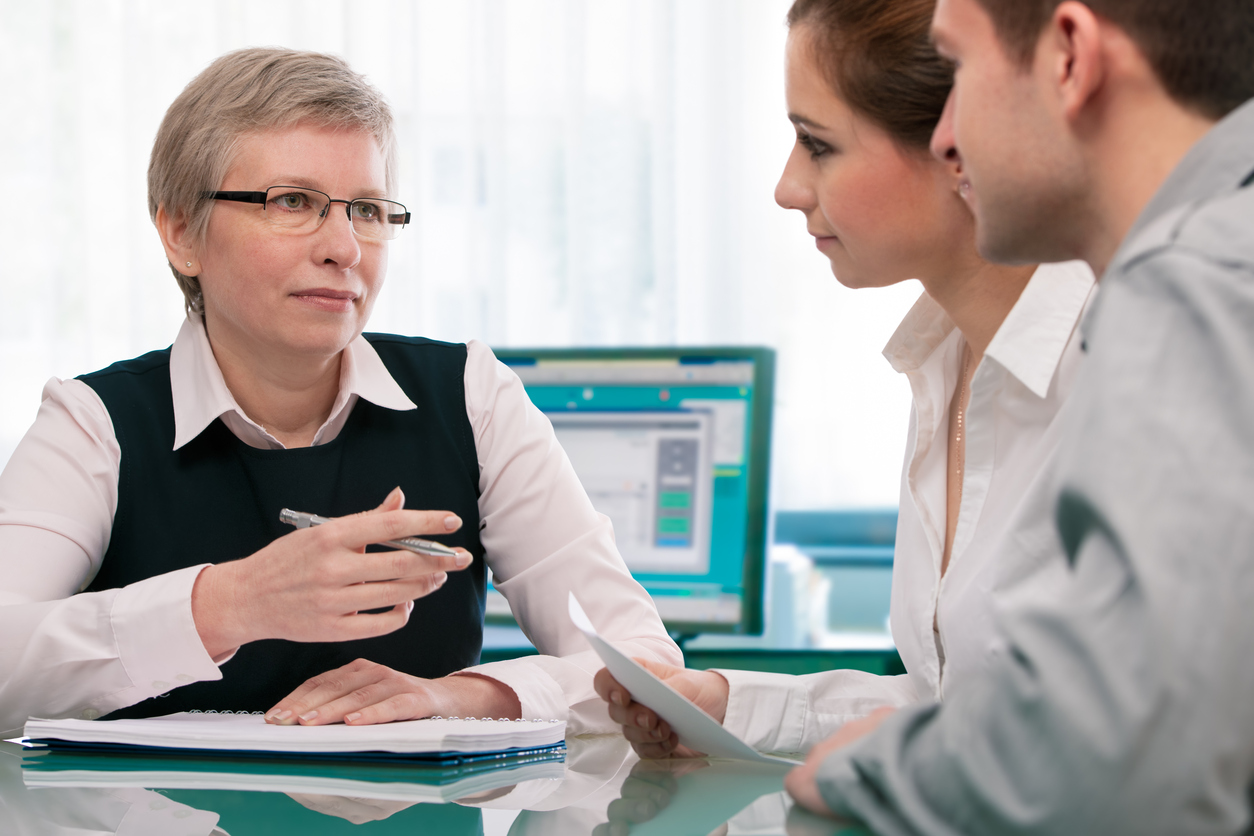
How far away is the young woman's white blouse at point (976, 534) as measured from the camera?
98 centimetres

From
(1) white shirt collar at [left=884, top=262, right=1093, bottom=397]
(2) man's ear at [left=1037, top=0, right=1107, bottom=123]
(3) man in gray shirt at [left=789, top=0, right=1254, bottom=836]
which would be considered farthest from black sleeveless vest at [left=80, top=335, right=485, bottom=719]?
(2) man's ear at [left=1037, top=0, right=1107, bottom=123]

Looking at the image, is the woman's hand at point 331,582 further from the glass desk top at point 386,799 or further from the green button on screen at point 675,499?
the green button on screen at point 675,499

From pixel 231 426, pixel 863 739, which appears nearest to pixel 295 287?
pixel 231 426

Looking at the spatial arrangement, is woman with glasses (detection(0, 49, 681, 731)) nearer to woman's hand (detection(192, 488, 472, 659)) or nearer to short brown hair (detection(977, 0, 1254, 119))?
woman's hand (detection(192, 488, 472, 659))

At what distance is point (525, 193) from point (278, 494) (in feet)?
6.08

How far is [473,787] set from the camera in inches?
30.0

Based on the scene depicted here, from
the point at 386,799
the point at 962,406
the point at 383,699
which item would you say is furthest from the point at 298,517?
the point at 962,406

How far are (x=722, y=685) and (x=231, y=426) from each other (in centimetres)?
74

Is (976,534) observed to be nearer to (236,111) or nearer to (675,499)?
(236,111)

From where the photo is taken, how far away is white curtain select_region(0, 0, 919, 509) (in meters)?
2.88

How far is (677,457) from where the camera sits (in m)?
2.16

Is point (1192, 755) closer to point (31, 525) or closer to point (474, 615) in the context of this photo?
point (474, 615)

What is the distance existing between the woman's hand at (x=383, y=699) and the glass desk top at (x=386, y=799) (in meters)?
0.11

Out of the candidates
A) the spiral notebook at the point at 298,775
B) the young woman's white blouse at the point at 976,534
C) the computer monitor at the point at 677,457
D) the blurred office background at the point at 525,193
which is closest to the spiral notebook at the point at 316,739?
the spiral notebook at the point at 298,775
